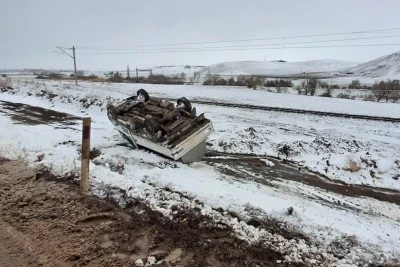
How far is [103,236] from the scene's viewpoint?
4797 millimetres

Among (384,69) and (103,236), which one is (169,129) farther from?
(384,69)

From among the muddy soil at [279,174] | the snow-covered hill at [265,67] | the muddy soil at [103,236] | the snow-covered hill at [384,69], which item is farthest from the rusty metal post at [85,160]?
the snow-covered hill at [265,67]

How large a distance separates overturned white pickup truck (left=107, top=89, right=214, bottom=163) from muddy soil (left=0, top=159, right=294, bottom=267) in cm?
252

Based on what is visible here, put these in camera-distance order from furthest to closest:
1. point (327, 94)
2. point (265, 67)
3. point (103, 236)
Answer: point (265, 67) < point (327, 94) < point (103, 236)

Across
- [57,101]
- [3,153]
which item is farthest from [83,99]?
[3,153]

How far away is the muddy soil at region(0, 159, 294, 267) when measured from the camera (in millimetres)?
4270

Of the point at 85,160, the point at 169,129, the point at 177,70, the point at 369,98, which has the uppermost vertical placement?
the point at 177,70

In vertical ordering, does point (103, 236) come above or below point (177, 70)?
below

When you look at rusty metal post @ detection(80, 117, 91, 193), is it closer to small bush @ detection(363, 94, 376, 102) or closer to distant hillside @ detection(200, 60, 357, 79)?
small bush @ detection(363, 94, 376, 102)

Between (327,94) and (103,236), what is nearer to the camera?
(103,236)

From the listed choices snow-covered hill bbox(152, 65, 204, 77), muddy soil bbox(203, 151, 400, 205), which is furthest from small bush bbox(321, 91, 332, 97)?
snow-covered hill bbox(152, 65, 204, 77)

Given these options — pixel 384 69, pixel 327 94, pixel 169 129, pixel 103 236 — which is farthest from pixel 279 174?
pixel 384 69

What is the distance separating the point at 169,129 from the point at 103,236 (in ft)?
12.5

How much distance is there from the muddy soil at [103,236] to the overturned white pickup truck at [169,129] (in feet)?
8.28
